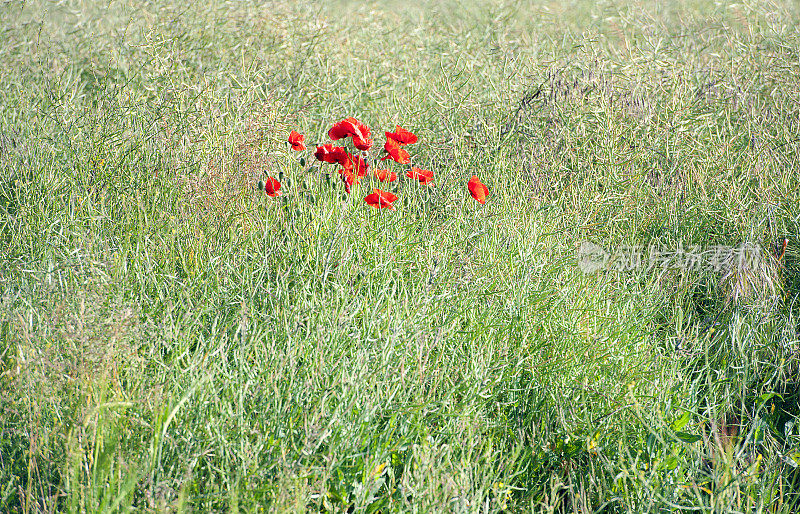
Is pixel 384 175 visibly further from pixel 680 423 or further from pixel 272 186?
pixel 680 423

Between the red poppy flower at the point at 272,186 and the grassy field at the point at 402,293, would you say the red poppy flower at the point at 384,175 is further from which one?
the red poppy flower at the point at 272,186

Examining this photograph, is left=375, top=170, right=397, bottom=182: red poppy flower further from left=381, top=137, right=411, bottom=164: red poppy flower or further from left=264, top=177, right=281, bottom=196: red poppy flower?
left=264, top=177, right=281, bottom=196: red poppy flower

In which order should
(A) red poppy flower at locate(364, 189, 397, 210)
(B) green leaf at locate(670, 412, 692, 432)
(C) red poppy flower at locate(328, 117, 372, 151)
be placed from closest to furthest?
1. (B) green leaf at locate(670, 412, 692, 432)
2. (A) red poppy flower at locate(364, 189, 397, 210)
3. (C) red poppy flower at locate(328, 117, 372, 151)

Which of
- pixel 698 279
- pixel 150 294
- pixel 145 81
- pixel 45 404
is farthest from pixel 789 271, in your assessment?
pixel 145 81

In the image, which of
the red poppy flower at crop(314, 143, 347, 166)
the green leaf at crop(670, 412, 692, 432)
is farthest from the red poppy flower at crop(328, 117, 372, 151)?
the green leaf at crop(670, 412, 692, 432)

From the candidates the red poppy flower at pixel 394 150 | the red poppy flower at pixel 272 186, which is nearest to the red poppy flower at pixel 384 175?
the red poppy flower at pixel 394 150

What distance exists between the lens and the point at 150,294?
1.74 metres

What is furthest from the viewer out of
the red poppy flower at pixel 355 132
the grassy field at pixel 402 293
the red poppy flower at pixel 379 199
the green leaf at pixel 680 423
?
the red poppy flower at pixel 355 132

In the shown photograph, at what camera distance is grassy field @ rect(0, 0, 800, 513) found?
121 centimetres

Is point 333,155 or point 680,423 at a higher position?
point 333,155

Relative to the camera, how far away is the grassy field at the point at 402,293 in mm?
1207

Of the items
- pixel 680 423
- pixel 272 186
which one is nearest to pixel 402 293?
pixel 272 186

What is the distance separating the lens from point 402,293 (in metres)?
1.80

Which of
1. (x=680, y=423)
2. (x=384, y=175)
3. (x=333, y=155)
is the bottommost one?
(x=680, y=423)
